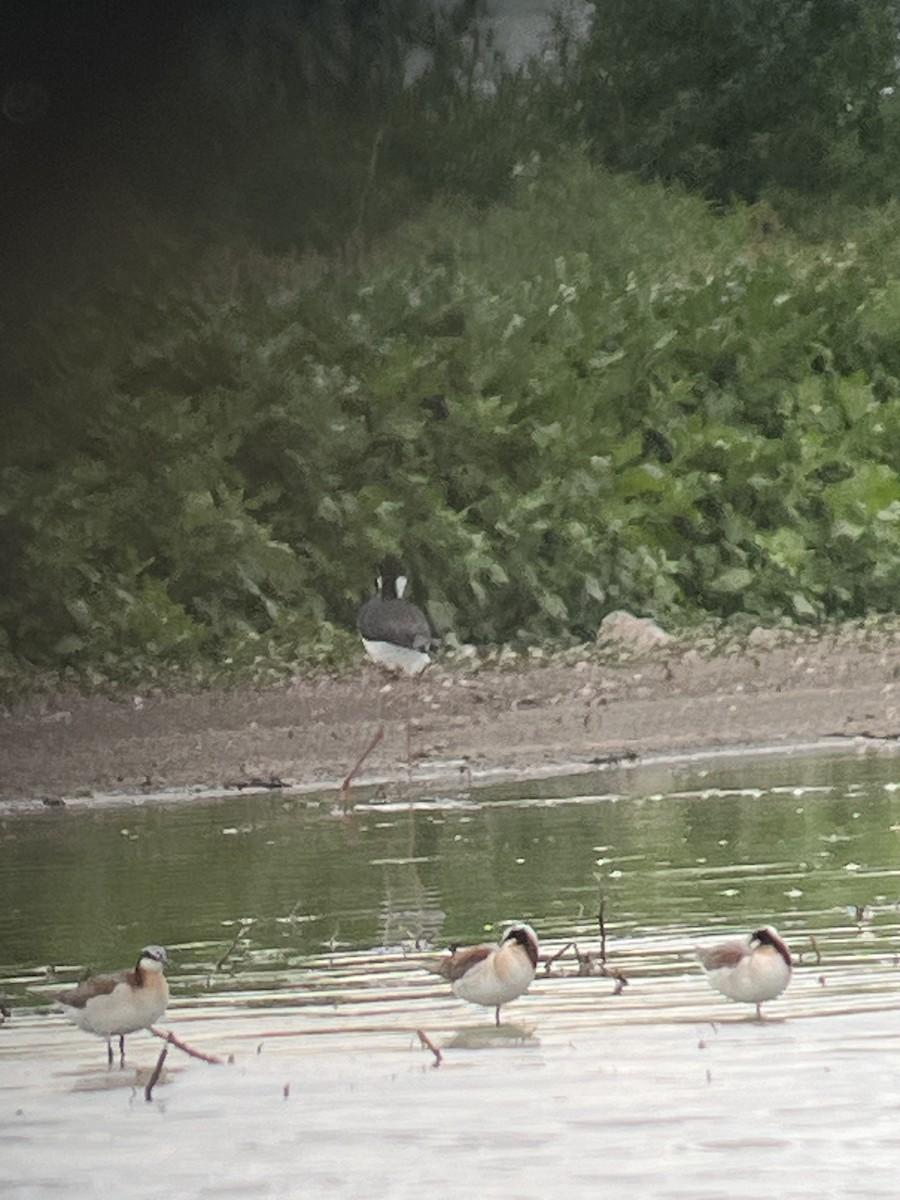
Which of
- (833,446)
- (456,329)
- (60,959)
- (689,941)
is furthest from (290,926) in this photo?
(833,446)

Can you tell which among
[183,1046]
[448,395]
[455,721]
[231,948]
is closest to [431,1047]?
[183,1046]

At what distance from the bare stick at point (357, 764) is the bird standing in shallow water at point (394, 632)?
0.34ft

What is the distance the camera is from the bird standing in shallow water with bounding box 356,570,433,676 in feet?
→ 12.5

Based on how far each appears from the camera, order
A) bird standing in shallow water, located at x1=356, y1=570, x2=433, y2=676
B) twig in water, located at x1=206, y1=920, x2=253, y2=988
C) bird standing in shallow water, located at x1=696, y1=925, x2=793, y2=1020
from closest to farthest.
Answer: bird standing in shallow water, located at x1=696, y1=925, x2=793, y2=1020 < twig in water, located at x1=206, y1=920, x2=253, y2=988 < bird standing in shallow water, located at x1=356, y1=570, x2=433, y2=676

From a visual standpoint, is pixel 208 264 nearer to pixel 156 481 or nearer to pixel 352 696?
pixel 156 481

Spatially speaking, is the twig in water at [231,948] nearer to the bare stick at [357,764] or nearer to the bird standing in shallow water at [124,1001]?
the bird standing in shallow water at [124,1001]

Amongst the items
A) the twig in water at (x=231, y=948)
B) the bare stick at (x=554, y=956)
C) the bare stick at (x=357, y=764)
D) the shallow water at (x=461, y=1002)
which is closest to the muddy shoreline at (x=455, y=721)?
the bare stick at (x=357, y=764)

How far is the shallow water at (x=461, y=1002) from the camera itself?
7.78 ft

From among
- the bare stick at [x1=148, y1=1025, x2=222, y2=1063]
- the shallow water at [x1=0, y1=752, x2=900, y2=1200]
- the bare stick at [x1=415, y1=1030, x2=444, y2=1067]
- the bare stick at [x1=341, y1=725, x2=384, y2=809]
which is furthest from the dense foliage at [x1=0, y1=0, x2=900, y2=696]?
the bare stick at [x1=415, y1=1030, x2=444, y2=1067]

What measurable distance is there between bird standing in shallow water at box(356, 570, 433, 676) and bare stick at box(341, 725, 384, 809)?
0.10m

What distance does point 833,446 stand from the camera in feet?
14.4

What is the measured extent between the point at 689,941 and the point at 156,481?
4.40 feet

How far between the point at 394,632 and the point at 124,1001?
4.39 ft

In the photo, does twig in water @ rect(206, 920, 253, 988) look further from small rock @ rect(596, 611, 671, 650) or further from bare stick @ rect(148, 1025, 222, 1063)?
small rock @ rect(596, 611, 671, 650)
